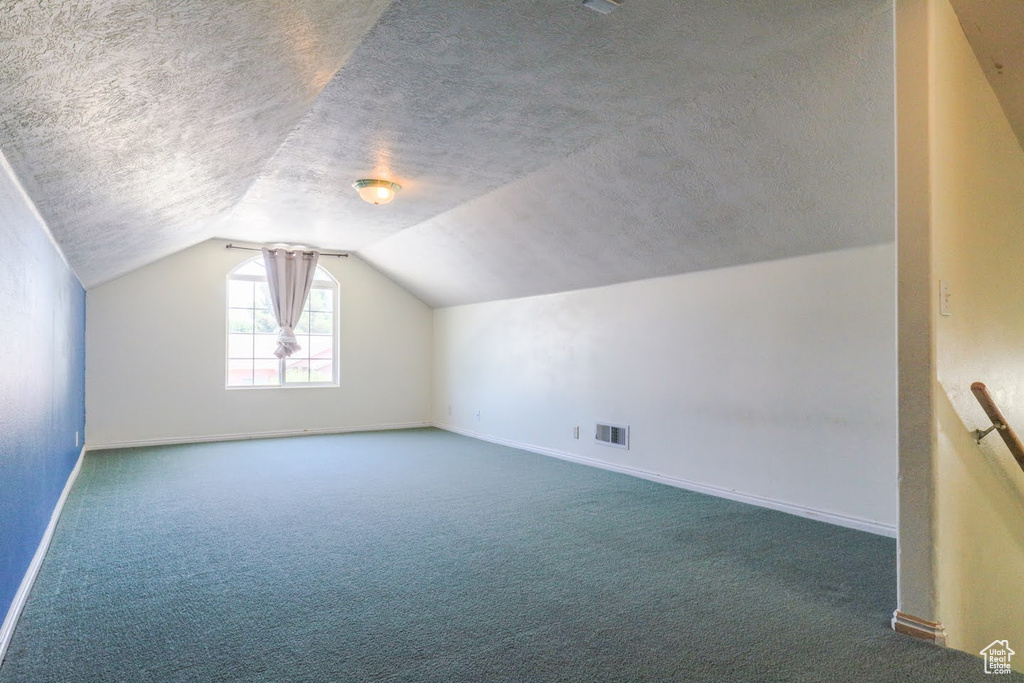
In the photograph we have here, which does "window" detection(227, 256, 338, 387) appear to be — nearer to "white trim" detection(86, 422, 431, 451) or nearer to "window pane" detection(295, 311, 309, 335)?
"window pane" detection(295, 311, 309, 335)

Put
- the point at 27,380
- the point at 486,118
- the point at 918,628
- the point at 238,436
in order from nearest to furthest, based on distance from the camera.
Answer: the point at 918,628, the point at 27,380, the point at 486,118, the point at 238,436

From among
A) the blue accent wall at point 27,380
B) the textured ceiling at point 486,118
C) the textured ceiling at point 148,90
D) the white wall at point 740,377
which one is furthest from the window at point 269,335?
the textured ceiling at point 148,90

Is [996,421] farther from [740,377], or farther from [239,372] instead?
[239,372]

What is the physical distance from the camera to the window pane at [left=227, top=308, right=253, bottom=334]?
23.6 ft

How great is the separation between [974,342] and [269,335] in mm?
6917

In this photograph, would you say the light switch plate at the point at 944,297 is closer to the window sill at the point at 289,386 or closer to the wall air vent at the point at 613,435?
the wall air vent at the point at 613,435

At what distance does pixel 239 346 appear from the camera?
723 cm

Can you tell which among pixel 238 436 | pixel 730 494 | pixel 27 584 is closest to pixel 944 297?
pixel 730 494

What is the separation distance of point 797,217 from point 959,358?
4.91 ft

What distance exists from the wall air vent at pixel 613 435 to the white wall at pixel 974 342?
2776mm

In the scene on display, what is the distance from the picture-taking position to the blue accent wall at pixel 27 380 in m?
2.17

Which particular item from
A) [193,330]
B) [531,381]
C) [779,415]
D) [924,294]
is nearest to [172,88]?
[924,294]

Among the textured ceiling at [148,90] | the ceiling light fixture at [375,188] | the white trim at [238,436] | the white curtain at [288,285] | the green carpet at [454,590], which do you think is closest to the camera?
the textured ceiling at [148,90]

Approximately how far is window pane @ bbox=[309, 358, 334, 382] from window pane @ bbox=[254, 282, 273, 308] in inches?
35.2
